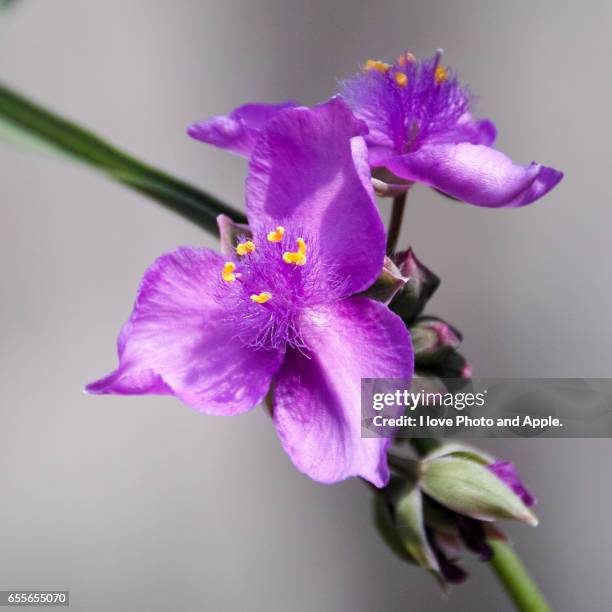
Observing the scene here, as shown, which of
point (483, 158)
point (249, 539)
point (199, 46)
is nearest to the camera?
point (483, 158)

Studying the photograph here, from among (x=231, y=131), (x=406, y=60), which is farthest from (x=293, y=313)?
(x=406, y=60)

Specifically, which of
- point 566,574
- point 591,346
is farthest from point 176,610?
point 591,346

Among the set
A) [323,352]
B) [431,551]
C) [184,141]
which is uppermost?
[184,141]

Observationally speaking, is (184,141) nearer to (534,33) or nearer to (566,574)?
(534,33)

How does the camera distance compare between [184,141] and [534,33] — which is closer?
[534,33]

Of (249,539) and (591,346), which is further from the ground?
(591,346)

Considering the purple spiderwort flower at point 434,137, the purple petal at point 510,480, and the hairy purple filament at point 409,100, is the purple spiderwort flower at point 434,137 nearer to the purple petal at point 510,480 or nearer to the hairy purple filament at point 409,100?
the hairy purple filament at point 409,100

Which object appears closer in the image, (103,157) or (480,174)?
(480,174)

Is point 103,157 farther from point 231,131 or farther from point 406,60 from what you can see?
point 406,60
